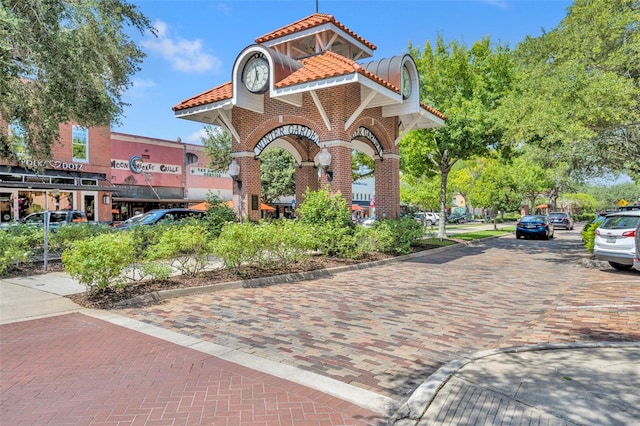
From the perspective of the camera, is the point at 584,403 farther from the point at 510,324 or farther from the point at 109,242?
the point at 109,242

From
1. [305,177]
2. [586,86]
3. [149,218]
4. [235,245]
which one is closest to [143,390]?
[235,245]

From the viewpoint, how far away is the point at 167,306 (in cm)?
712

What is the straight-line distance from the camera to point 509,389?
368 centimetres

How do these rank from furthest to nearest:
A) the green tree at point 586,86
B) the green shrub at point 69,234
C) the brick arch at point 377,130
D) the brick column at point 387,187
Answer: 1. the brick column at point 387,187
2. the brick arch at point 377,130
3. the green shrub at point 69,234
4. the green tree at point 586,86

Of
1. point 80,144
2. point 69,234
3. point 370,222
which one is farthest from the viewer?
point 80,144

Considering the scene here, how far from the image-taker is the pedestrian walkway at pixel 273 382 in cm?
332

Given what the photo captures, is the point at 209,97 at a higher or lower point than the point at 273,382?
higher

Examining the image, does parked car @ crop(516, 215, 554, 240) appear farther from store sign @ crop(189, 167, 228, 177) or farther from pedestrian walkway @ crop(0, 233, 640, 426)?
store sign @ crop(189, 167, 228, 177)

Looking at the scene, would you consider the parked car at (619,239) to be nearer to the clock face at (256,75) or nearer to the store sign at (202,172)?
the clock face at (256,75)

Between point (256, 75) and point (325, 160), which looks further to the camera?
point (256, 75)

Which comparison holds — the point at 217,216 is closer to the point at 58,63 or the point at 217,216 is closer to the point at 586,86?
the point at 58,63

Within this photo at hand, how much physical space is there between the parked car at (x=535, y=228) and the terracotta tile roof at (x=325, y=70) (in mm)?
15557

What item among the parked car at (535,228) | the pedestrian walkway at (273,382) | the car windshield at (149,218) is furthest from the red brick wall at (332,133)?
the parked car at (535,228)

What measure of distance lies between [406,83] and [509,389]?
41.1ft
